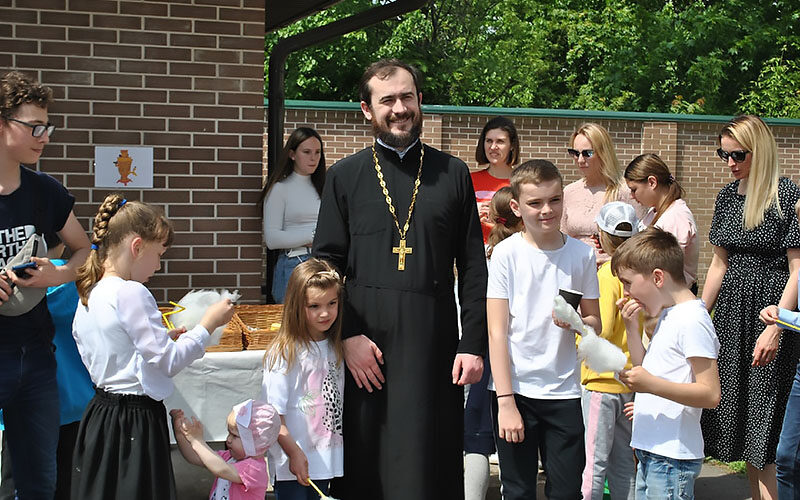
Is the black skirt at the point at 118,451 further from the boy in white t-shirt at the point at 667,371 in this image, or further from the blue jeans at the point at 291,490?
the boy in white t-shirt at the point at 667,371

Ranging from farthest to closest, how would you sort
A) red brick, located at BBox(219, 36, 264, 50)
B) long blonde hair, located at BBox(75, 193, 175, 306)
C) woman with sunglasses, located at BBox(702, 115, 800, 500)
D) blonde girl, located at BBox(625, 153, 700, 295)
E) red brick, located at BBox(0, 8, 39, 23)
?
red brick, located at BBox(219, 36, 264, 50), red brick, located at BBox(0, 8, 39, 23), blonde girl, located at BBox(625, 153, 700, 295), woman with sunglasses, located at BBox(702, 115, 800, 500), long blonde hair, located at BBox(75, 193, 175, 306)

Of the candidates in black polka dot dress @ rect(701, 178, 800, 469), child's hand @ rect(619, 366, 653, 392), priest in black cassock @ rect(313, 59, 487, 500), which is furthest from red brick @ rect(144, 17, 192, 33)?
child's hand @ rect(619, 366, 653, 392)

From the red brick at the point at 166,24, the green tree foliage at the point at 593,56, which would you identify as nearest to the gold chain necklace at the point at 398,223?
the red brick at the point at 166,24

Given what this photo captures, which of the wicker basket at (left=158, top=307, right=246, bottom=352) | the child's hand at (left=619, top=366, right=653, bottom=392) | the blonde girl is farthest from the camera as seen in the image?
the blonde girl

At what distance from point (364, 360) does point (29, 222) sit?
4.50 feet

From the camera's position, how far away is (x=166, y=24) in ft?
16.4

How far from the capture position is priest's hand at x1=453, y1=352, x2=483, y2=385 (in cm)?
320

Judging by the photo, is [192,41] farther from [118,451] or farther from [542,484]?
[542,484]

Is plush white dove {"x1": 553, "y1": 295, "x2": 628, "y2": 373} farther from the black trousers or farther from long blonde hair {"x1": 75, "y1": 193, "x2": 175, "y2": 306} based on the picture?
long blonde hair {"x1": 75, "y1": 193, "x2": 175, "y2": 306}

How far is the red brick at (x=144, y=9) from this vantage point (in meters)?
4.94

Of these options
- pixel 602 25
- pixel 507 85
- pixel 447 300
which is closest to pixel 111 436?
pixel 447 300

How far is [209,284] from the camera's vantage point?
205 inches

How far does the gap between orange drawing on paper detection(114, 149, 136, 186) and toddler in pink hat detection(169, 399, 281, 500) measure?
7.03 feet

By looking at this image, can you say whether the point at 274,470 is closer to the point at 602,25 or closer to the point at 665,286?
the point at 665,286
